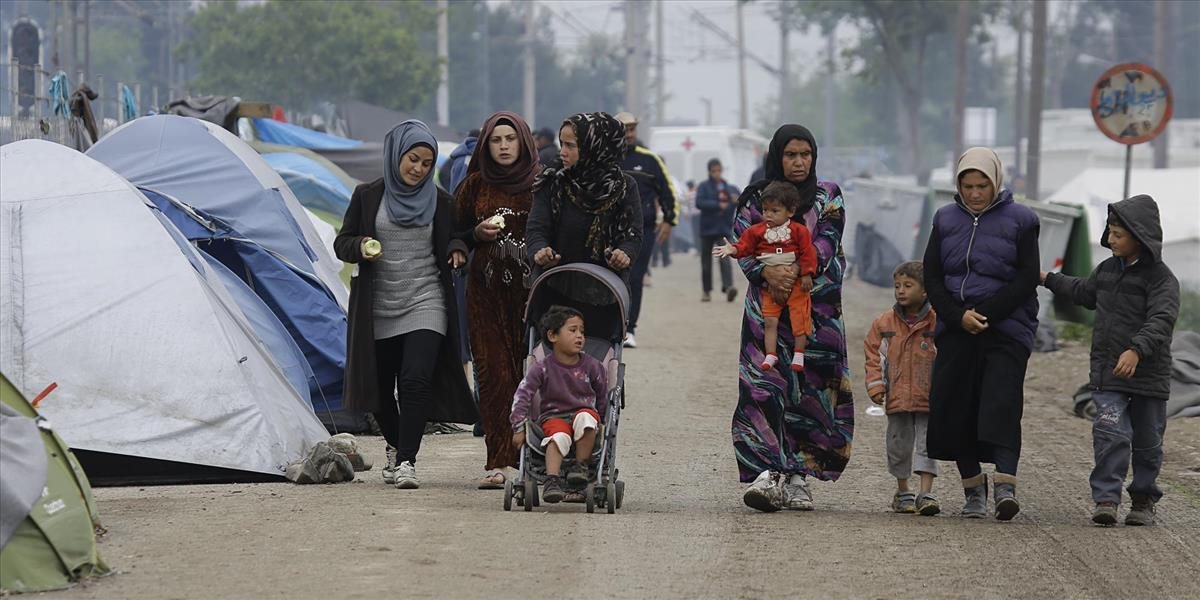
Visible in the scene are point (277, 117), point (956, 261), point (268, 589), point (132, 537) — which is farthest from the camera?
point (277, 117)

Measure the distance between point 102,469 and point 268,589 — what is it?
2.91 meters

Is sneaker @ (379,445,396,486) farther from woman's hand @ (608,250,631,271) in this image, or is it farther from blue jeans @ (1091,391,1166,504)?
blue jeans @ (1091,391,1166,504)

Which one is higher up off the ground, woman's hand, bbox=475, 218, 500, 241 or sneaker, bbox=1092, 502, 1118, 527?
woman's hand, bbox=475, 218, 500, 241

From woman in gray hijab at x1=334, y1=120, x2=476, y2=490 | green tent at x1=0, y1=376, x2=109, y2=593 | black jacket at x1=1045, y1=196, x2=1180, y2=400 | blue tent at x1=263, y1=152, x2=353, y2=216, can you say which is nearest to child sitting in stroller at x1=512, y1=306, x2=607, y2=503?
woman in gray hijab at x1=334, y1=120, x2=476, y2=490

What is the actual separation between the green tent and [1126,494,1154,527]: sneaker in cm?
427

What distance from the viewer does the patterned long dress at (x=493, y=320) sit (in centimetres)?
835

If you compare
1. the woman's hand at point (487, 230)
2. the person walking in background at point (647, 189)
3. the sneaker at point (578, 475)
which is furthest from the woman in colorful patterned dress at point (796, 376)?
the person walking in background at point (647, 189)

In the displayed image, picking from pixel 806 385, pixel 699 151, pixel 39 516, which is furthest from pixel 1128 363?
pixel 699 151

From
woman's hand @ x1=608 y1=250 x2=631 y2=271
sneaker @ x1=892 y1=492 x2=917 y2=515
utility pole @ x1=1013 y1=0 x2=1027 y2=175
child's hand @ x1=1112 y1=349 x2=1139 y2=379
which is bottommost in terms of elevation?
sneaker @ x1=892 y1=492 x2=917 y2=515

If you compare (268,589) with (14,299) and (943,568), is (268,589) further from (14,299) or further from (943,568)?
(14,299)

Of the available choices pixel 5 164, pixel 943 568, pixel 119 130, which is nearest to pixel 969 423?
pixel 943 568

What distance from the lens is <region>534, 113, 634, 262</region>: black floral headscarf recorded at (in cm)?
778

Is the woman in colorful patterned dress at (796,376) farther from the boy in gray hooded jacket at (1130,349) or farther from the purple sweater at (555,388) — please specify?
the boy in gray hooded jacket at (1130,349)

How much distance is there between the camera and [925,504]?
7.98 meters
